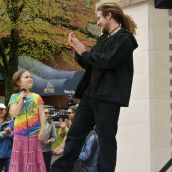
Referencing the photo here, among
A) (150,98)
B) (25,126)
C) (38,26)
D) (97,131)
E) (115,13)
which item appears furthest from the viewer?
(38,26)

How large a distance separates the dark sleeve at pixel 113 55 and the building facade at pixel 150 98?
3.85m

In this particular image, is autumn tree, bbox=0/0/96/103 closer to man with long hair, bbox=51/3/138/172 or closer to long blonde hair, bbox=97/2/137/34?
long blonde hair, bbox=97/2/137/34

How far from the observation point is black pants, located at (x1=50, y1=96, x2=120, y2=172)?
5027 millimetres

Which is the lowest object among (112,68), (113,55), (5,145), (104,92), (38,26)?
(5,145)

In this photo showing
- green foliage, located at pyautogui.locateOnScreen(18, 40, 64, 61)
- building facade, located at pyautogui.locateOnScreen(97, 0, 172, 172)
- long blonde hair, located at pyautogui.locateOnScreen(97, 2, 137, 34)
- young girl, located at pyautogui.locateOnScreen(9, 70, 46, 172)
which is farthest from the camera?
green foliage, located at pyautogui.locateOnScreen(18, 40, 64, 61)

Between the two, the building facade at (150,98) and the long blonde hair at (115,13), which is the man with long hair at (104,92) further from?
the building facade at (150,98)

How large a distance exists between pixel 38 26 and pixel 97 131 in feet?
57.9

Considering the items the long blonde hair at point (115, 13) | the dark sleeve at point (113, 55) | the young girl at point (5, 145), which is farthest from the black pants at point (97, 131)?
the young girl at point (5, 145)

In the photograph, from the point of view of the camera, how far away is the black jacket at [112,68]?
16.4ft

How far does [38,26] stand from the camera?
2242 centimetres

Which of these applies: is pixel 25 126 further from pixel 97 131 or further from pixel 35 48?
pixel 35 48

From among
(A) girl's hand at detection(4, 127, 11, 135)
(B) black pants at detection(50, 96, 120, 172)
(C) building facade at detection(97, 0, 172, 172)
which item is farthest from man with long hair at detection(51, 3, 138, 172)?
(A) girl's hand at detection(4, 127, 11, 135)

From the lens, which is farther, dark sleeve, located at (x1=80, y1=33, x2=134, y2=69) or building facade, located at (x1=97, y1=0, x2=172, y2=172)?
building facade, located at (x1=97, y1=0, x2=172, y2=172)

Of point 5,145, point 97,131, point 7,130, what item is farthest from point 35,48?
point 97,131
